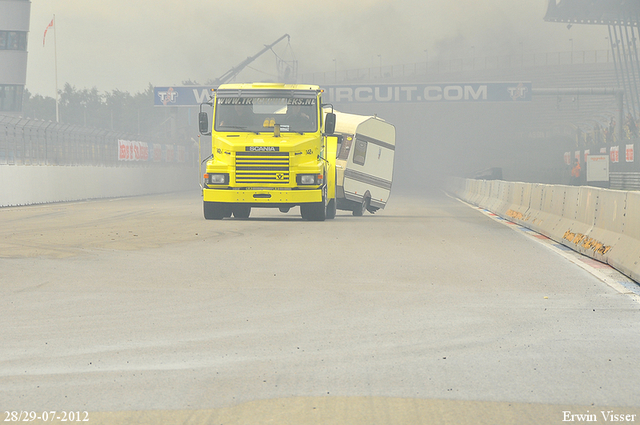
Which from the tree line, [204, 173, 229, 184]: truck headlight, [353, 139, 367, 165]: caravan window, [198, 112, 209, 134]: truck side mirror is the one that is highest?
the tree line

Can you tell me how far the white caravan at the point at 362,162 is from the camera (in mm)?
24344

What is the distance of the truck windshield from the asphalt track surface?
256 inches

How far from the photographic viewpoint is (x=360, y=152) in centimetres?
2464

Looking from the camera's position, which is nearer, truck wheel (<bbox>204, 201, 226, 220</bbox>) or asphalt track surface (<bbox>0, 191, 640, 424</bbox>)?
asphalt track surface (<bbox>0, 191, 640, 424</bbox>)

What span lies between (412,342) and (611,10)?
207 ft

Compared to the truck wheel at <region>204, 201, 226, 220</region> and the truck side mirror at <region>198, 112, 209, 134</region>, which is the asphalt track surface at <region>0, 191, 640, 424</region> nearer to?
the truck side mirror at <region>198, 112, 209, 134</region>

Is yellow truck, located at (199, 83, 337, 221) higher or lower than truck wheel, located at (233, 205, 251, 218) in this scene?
higher

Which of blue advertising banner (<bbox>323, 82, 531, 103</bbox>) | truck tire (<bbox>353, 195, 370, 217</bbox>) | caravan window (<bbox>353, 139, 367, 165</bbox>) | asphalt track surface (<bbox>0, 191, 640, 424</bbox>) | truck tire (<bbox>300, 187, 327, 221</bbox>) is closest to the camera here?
asphalt track surface (<bbox>0, 191, 640, 424</bbox>)

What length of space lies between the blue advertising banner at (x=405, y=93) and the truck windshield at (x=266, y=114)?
44490 millimetres

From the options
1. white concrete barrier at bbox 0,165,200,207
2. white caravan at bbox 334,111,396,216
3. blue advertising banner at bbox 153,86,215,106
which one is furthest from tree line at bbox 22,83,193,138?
white caravan at bbox 334,111,396,216

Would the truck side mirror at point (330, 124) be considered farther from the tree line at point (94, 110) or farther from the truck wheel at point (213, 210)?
the tree line at point (94, 110)

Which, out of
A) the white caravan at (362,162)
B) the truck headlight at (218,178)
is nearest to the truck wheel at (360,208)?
the white caravan at (362,162)

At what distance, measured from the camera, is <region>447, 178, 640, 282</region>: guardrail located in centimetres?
1174

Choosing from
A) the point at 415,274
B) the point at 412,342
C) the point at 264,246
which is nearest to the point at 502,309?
the point at 412,342
